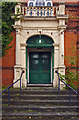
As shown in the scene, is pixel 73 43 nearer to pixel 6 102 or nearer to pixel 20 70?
pixel 20 70

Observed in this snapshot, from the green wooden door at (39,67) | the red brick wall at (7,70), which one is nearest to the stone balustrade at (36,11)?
the red brick wall at (7,70)

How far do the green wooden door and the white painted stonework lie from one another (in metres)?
0.91

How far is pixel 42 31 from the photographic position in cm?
738

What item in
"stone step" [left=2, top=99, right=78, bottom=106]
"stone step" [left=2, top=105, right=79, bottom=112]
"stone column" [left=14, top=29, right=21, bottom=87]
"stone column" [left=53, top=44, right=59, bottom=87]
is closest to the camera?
"stone step" [left=2, top=105, right=79, bottom=112]

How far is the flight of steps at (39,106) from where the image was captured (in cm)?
475

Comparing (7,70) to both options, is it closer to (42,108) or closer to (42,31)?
(42,31)

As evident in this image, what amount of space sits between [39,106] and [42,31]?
13.5 feet

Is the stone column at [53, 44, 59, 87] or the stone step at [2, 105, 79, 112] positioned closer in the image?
the stone step at [2, 105, 79, 112]

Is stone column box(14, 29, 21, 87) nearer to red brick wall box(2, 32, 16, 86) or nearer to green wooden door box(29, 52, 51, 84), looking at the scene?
red brick wall box(2, 32, 16, 86)

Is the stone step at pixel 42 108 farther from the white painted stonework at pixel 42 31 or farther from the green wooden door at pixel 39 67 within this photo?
the green wooden door at pixel 39 67

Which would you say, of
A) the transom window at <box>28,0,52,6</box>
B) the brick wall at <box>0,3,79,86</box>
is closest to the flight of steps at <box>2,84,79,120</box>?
the brick wall at <box>0,3,79,86</box>

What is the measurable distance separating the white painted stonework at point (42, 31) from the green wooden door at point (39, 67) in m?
0.91

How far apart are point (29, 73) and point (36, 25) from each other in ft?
9.68

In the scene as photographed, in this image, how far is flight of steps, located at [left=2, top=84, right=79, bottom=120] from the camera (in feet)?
15.6
